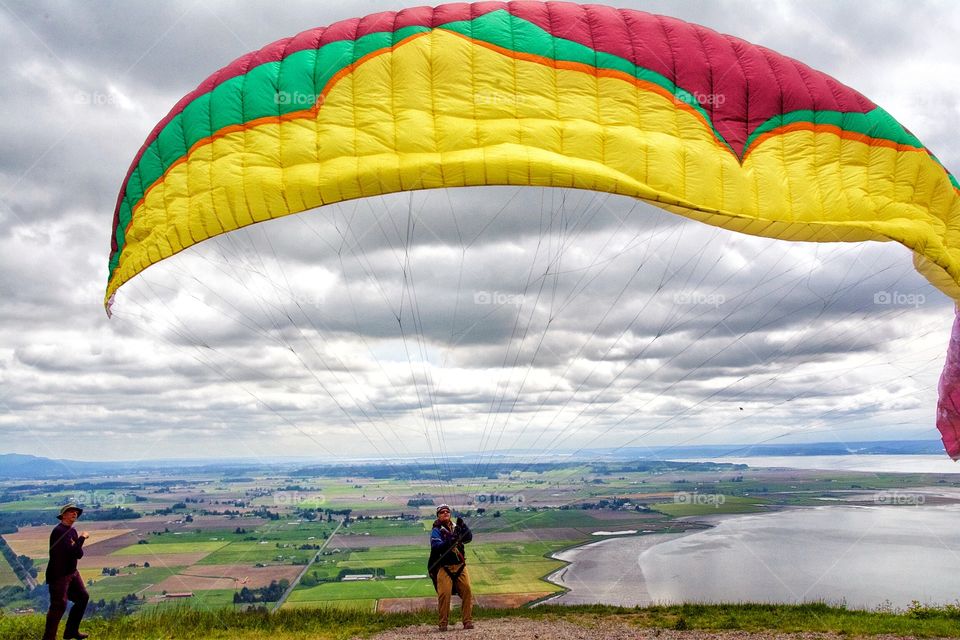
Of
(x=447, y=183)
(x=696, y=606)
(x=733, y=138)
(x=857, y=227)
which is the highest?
(x=733, y=138)

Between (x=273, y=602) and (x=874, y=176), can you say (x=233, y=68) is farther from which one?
(x=273, y=602)

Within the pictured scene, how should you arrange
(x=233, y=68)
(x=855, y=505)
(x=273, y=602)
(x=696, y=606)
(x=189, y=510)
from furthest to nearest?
1. (x=855, y=505)
2. (x=189, y=510)
3. (x=273, y=602)
4. (x=696, y=606)
5. (x=233, y=68)

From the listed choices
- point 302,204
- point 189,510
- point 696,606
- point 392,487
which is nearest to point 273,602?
point 696,606

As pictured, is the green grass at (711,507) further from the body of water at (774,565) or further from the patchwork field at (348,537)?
the body of water at (774,565)

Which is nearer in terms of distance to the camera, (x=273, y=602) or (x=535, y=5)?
(x=535, y=5)

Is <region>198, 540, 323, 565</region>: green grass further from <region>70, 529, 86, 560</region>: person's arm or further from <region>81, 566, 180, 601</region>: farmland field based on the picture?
<region>70, 529, 86, 560</region>: person's arm

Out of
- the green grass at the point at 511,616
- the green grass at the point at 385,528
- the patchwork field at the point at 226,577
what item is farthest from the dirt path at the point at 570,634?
the green grass at the point at 385,528

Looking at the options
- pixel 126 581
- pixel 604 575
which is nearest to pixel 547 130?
pixel 604 575
